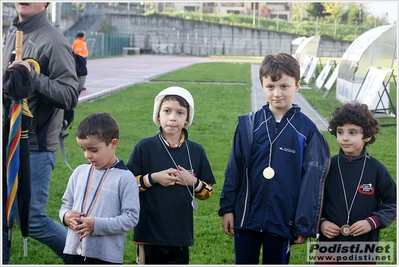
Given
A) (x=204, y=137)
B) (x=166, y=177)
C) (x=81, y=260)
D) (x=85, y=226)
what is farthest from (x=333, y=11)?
(x=85, y=226)

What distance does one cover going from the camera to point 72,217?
391 cm

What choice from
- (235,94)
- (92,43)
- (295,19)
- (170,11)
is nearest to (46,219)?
(235,94)

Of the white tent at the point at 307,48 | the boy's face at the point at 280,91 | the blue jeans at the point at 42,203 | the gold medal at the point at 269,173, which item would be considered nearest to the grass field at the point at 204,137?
the blue jeans at the point at 42,203

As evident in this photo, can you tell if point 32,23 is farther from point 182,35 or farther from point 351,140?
point 182,35

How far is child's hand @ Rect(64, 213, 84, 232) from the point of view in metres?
3.90

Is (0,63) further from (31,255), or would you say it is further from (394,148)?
(394,148)

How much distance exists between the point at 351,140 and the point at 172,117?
113cm

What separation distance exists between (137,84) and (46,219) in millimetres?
19018

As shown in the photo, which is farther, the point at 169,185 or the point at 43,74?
the point at 43,74

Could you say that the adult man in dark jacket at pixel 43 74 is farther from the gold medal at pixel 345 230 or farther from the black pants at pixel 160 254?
the gold medal at pixel 345 230

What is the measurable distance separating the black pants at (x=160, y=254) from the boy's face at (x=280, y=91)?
3.59 ft

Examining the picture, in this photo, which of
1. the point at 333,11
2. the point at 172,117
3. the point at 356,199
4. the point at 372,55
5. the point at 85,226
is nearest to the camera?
the point at 85,226

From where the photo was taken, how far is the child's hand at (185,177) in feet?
13.5

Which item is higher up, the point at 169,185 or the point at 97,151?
the point at 97,151
